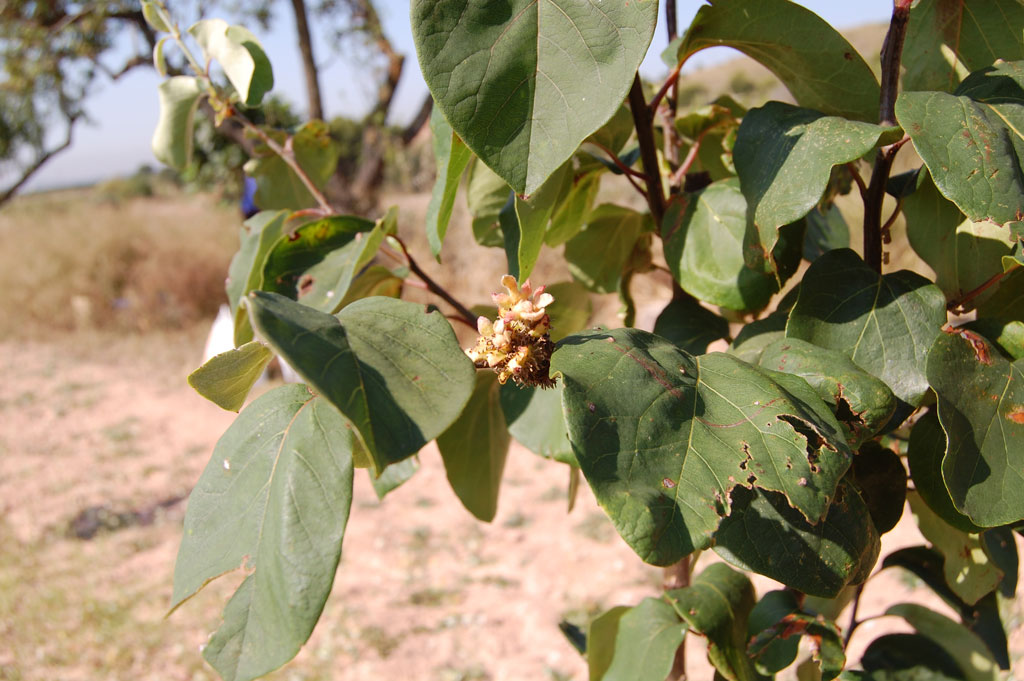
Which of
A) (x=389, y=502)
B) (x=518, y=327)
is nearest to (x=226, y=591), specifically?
(x=389, y=502)

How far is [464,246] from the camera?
6.86 meters

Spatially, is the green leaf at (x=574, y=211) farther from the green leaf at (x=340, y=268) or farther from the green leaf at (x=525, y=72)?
the green leaf at (x=525, y=72)

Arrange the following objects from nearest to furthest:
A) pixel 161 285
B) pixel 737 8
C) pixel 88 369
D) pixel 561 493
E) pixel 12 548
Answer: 1. pixel 737 8
2. pixel 12 548
3. pixel 561 493
4. pixel 88 369
5. pixel 161 285

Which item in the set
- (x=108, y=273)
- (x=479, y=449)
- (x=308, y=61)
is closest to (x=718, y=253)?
(x=479, y=449)

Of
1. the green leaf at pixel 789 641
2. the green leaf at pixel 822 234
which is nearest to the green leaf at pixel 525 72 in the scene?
the green leaf at pixel 822 234

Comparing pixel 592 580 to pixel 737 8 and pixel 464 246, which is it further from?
pixel 464 246

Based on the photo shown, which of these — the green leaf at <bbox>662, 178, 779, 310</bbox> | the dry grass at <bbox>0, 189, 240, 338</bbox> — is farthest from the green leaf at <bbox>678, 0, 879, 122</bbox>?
the dry grass at <bbox>0, 189, 240, 338</bbox>

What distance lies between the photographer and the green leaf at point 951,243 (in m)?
0.65

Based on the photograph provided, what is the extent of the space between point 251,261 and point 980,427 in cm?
72

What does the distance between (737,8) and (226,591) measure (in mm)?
3097

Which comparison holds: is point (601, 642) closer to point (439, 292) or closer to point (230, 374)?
point (439, 292)

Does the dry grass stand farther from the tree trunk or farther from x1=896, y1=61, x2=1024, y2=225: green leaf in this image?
x1=896, y1=61, x2=1024, y2=225: green leaf

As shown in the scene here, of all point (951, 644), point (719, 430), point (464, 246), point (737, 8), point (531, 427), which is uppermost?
point (737, 8)

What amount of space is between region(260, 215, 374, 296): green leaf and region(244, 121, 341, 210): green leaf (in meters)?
0.26
